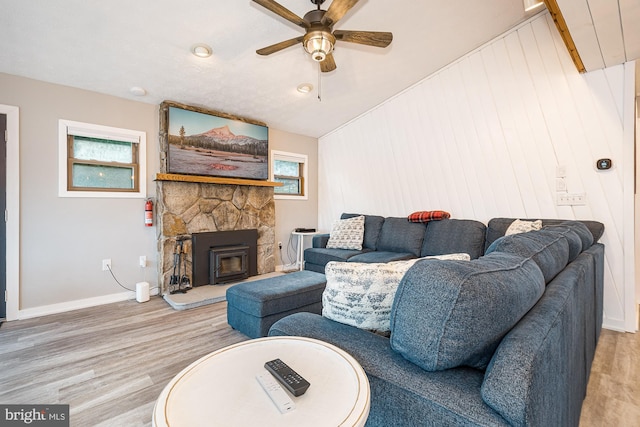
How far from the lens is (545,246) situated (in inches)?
48.8

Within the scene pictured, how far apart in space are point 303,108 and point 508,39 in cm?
262

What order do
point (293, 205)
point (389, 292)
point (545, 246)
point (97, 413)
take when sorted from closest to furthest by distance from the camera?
point (389, 292) < point (545, 246) < point (97, 413) < point (293, 205)

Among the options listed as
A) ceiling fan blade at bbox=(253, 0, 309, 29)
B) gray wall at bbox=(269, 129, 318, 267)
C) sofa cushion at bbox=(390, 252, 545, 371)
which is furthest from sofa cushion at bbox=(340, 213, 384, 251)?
sofa cushion at bbox=(390, 252, 545, 371)

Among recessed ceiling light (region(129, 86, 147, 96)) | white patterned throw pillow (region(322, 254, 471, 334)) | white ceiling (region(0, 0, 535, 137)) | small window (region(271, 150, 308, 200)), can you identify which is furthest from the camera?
small window (region(271, 150, 308, 200))

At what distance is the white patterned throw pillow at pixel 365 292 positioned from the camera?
1.10 meters

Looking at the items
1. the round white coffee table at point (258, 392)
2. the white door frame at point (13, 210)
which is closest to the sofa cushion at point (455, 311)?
the round white coffee table at point (258, 392)

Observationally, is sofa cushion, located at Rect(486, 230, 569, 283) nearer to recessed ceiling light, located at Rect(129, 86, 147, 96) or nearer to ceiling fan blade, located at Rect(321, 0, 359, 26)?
ceiling fan blade, located at Rect(321, 0, 359, 26)

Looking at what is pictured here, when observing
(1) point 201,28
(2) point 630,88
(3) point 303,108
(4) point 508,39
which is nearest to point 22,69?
(1) point 201,28

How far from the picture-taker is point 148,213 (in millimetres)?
3490

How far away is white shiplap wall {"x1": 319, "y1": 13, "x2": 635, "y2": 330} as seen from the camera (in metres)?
2.66

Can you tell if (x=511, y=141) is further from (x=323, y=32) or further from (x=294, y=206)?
(x=294, y=206)

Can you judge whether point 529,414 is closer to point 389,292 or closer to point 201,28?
point 389,292

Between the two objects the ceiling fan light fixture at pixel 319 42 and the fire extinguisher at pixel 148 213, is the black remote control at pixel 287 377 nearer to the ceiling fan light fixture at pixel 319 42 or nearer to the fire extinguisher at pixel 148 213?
the ceiling fan light fixture at pixel 319 42

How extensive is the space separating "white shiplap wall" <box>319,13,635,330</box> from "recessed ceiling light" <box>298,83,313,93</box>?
120cm
